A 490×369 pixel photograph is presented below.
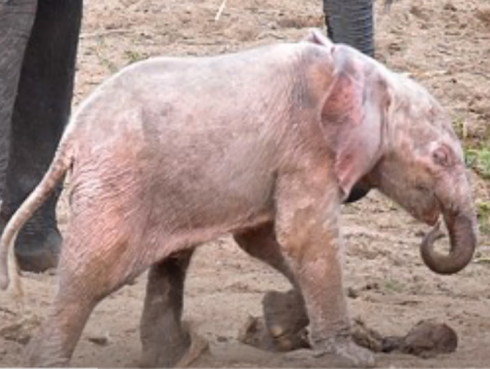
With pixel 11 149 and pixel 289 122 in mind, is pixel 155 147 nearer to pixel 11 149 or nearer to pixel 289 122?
pixel 289 122

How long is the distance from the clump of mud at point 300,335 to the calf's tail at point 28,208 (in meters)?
0.69

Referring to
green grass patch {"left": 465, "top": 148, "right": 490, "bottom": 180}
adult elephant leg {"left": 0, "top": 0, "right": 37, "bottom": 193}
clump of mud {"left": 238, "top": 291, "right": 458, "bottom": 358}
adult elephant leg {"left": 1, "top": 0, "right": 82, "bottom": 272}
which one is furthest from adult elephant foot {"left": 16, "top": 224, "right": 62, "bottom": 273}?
green grass patch {"left": 465, "top": 148, "right": 490, "bottom": 180}

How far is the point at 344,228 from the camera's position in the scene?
23.9 feet

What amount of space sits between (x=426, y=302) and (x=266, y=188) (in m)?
1.27

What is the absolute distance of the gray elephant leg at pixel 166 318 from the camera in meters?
5.26

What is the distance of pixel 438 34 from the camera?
928cm

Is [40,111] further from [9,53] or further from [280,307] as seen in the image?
[280,307]

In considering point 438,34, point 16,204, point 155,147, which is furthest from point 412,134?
point 438,34

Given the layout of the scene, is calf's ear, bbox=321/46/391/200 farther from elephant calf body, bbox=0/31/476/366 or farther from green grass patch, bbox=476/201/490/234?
green grass patch, bbox=476/201/490/234

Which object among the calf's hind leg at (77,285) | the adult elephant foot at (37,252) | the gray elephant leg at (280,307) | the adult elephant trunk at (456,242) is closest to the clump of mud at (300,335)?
the gray elephant leg at (280,307)

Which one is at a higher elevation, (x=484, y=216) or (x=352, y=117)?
(x=352, y=117)

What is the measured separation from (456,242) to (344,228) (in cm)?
191

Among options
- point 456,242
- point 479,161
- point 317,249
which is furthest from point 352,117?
point 479,161

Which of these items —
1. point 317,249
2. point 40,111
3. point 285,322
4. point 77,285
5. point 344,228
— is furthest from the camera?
point 344,228
